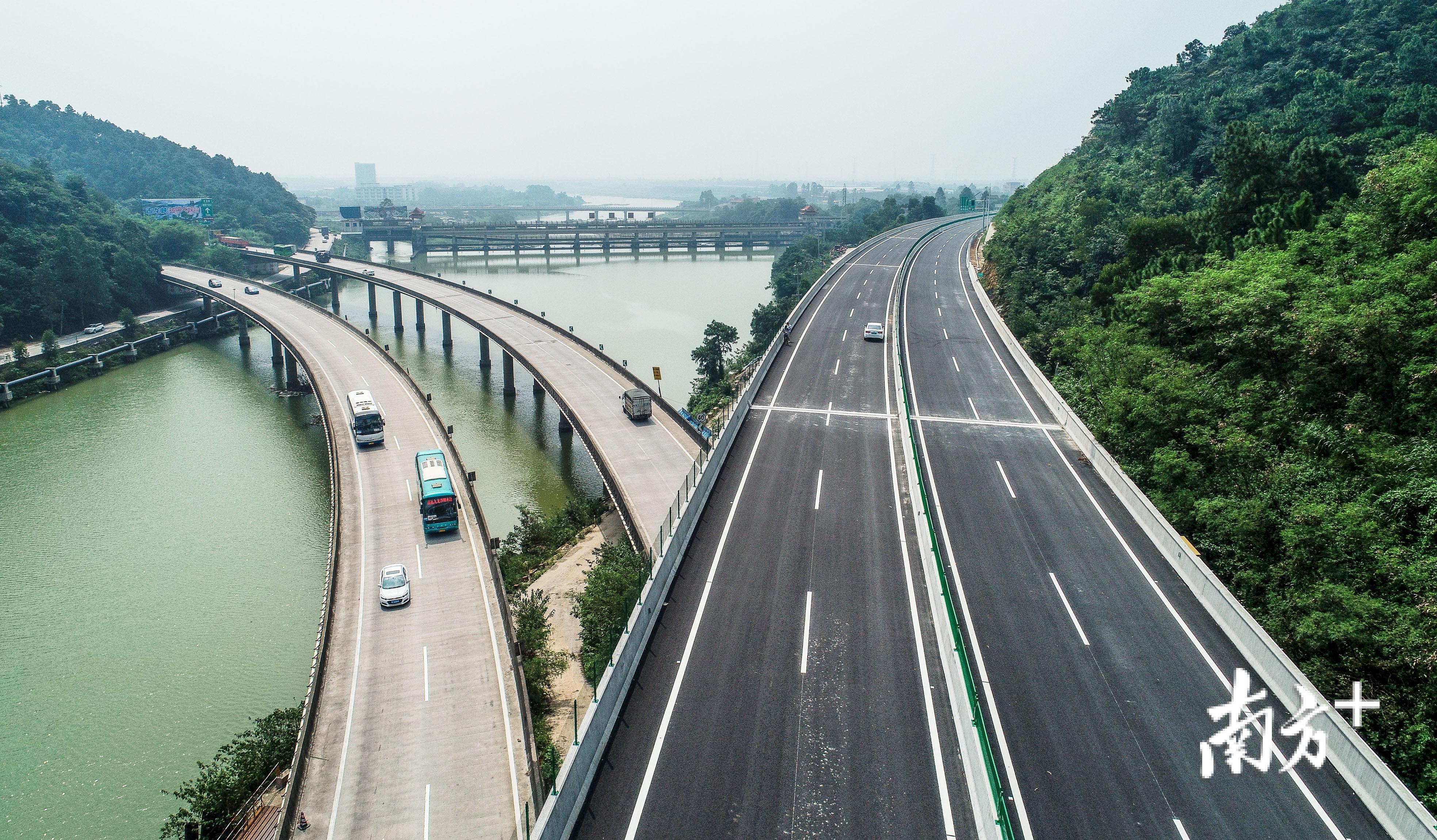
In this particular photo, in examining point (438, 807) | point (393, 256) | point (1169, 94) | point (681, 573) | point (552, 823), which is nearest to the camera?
point (552, 823)

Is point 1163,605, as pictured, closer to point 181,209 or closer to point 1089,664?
point 1089,664

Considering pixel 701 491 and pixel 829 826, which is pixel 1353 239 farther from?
pixel 829 826

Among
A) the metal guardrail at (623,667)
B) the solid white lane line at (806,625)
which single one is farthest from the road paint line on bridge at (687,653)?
the solid white lane line at (806,625)

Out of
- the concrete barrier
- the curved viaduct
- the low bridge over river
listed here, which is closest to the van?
the curved viaduct

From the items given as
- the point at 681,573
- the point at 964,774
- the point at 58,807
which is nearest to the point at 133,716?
the point at 58,807

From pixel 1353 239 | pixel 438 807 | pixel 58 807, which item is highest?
pixel 1353 239

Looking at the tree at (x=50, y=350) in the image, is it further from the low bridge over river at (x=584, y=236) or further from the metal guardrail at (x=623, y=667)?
the low bridge over river at (x=584, y=236)
